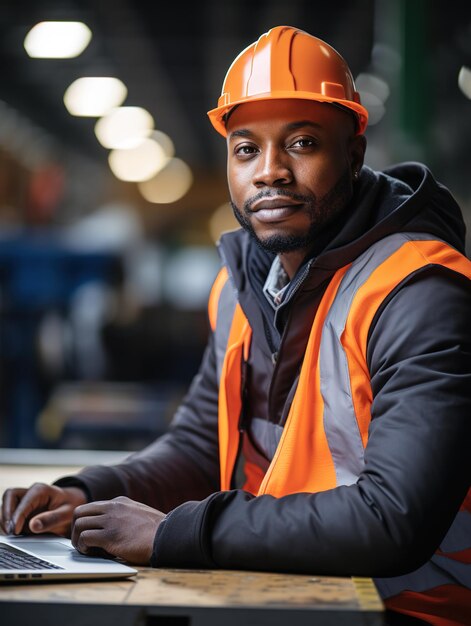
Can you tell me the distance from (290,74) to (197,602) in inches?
40.6

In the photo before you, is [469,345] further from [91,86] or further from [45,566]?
[91,86]

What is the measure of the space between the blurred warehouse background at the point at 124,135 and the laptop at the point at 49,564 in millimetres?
2729

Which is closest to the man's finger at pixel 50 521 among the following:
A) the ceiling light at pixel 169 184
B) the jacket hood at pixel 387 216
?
the jacket hood at pixel 387 216

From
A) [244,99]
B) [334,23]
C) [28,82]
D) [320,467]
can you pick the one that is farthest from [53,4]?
[28,82]

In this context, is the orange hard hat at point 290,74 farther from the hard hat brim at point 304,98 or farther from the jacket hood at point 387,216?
the jacket hood at point 387,216

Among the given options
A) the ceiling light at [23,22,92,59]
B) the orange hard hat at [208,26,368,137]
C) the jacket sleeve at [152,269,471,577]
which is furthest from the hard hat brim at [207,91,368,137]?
the ceiling light at [23,22,92,59]

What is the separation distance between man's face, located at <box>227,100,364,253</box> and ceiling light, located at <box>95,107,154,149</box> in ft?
34.6

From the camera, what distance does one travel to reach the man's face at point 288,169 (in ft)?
5.83

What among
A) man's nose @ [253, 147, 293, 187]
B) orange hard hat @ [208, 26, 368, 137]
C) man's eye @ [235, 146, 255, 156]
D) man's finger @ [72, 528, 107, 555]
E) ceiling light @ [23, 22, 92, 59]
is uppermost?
ceiling light @ [23, 22, 92, 59]

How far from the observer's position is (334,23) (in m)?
8.47

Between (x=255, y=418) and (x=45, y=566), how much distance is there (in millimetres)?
666

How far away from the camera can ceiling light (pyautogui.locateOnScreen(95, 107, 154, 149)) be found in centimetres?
1279

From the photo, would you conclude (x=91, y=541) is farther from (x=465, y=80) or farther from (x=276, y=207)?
(x=465, y=80)

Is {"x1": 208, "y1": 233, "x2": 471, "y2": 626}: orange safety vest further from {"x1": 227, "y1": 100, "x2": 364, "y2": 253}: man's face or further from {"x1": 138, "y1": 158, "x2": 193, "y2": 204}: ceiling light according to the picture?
{"x1": 138, "y1": 158, "x2": 193, "y2": 204}: ceiling light
